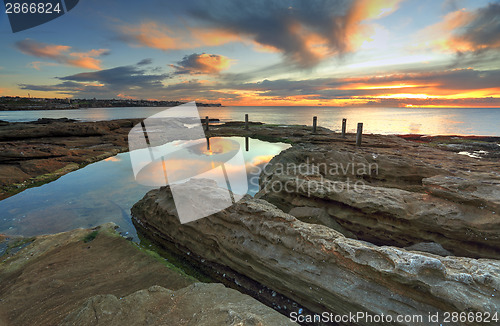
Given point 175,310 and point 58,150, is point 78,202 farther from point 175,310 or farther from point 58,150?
point 58,150

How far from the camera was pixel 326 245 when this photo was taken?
4.11 metres

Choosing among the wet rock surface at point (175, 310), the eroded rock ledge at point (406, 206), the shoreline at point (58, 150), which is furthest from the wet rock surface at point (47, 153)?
the eroded rock ledge at point (406, 206)

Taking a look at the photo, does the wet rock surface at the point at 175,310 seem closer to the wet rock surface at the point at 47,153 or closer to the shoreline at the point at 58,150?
the shoreline at the point at 58,150

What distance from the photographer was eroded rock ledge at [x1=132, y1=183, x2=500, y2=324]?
125 inches

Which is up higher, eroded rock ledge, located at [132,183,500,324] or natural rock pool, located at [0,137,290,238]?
eroded rock ledge, located at [132,183,500,324]

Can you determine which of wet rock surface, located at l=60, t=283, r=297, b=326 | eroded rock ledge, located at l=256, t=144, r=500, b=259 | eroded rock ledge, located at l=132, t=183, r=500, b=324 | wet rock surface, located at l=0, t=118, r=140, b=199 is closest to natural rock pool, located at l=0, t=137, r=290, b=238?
wet rock surface, located at l=0, t=118, r=140, b=199

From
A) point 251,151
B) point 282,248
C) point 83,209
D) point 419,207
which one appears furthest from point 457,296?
point 251,151

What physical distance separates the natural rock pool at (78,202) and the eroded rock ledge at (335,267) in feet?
13.7

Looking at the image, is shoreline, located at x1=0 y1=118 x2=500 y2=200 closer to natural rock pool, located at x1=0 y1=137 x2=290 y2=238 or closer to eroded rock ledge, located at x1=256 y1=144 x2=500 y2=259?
natural rock pool, located at x1=0 y1=137 x2=290 y2=238

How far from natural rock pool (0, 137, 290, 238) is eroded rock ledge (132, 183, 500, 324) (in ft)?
13.7

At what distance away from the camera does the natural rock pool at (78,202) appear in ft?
24.7

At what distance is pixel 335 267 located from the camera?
3900 mm

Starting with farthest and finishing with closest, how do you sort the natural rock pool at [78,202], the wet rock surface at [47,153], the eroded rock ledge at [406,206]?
the wet rock surface at [47,153] < the natural rock pool at [78,202] < the eroded rock ledge at [406,206]

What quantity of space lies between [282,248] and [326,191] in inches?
118
